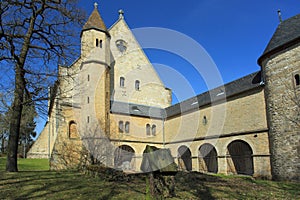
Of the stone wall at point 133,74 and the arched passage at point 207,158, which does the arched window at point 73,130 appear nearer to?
the stone wall at point 133,74

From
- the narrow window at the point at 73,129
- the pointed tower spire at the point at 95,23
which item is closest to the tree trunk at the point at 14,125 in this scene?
the narrow window at the point at 73,129

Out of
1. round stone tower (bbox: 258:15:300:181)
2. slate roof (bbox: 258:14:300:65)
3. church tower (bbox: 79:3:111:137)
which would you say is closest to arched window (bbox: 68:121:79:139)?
church tower (bbox: 79:3:111:137)

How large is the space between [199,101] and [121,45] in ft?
46.4

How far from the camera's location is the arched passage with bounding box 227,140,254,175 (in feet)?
64.5

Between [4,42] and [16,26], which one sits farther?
[16,26]

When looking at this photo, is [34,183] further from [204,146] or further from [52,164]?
[204,146]

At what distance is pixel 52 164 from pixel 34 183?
29.6 feet

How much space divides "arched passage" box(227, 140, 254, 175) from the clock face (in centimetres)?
1847

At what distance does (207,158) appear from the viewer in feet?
75.9

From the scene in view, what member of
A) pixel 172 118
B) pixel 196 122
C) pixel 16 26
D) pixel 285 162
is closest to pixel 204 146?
pixel 196 122

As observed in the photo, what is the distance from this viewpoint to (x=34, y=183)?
903 cm

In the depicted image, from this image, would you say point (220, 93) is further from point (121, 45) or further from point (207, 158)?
point (121, 45)

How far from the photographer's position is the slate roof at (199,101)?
18750 millimetres

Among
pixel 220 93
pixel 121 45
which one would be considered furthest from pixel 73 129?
pixel 121 45
